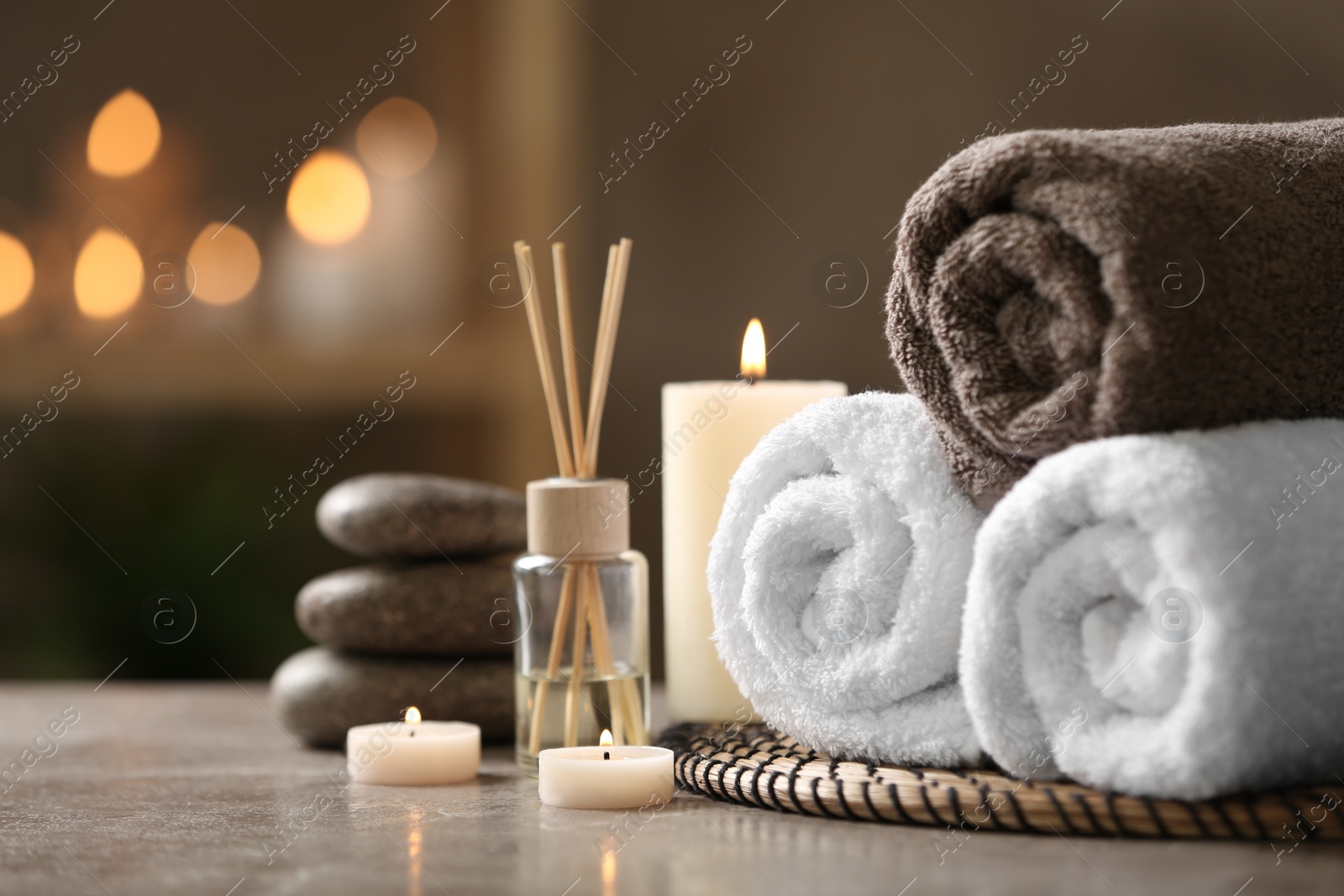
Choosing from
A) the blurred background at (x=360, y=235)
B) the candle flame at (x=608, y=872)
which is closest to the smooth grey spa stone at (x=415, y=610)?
the candle flame at (x=608, y=872)

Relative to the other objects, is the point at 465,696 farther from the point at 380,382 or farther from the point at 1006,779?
the point at 380,382

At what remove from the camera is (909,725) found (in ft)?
1.56

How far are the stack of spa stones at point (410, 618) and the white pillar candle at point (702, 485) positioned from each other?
3.7 inches

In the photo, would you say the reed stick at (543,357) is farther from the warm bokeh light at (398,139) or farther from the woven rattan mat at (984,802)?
the warm bokeh light at (398,139)

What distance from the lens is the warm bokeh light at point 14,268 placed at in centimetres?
126

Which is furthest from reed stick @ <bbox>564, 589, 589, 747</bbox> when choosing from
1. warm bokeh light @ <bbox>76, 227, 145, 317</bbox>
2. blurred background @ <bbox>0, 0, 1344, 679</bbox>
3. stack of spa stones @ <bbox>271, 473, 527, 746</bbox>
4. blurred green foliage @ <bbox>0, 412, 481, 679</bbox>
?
warm bokeh light @ <bbox>76, 227, 145, 317</bbox>

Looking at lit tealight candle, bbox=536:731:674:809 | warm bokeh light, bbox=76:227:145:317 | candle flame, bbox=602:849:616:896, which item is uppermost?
warm bokeh light, bbox=76:227:145:317

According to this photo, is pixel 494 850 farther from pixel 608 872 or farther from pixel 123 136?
pixel 123 136

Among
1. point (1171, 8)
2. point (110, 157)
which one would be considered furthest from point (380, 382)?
point (1171, 8)

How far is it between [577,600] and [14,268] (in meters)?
0.96

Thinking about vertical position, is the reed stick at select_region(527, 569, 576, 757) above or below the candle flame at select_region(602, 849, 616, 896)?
above

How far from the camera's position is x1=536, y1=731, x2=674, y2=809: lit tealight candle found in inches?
19.6

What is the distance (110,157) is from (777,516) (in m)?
1.03

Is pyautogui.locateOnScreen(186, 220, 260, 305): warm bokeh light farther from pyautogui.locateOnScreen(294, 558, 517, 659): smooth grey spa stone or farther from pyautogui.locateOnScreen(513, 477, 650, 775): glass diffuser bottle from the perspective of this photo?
pyautogui.locateOnScreen(513, 477, 650, 775): glass diffuser bottle
